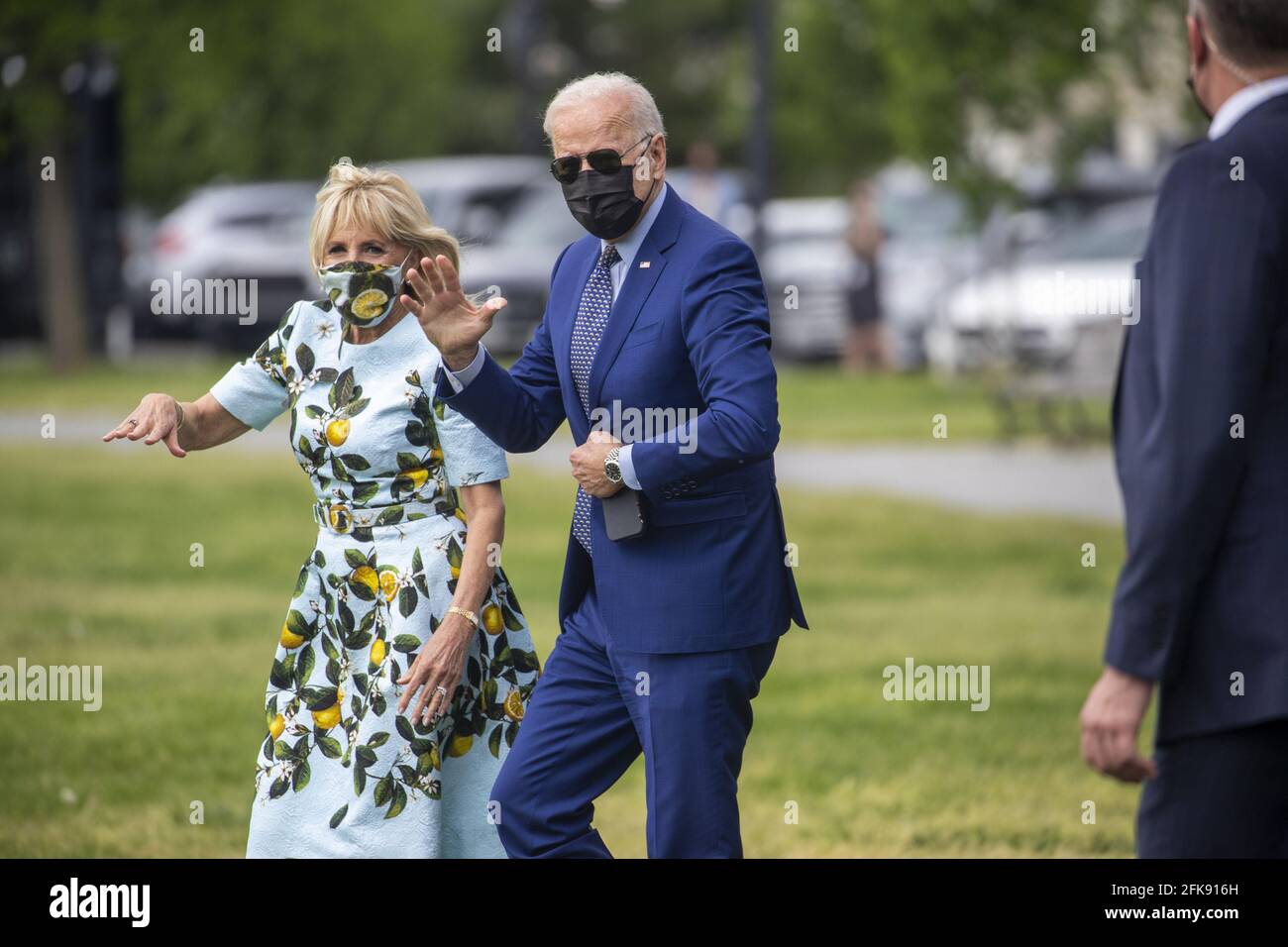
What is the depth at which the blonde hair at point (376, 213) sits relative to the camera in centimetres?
468

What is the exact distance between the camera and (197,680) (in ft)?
30.2

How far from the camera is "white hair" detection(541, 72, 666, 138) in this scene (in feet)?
14.5

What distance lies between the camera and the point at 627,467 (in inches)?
165

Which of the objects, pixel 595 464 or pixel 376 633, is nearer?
pixel 595 464

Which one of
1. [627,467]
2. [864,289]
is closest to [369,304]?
[627,467]

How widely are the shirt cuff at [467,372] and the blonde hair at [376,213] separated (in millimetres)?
301

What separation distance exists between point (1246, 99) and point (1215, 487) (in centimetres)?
69

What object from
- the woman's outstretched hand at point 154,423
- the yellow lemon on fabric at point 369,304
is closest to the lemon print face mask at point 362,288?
the yellow lemon on fabric at point 369,304

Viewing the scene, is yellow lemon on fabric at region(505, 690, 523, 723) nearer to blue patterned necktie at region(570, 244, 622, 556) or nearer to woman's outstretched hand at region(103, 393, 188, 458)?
blue patterned necktie at region(570, 244, 622, 556)

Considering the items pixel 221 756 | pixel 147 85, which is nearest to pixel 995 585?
pixel 221 756

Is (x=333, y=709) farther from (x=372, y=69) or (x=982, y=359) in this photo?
(x=372, y=69)

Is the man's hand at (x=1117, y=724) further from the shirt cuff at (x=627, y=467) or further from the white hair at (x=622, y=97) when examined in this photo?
the white hair at (x=622, y=97)

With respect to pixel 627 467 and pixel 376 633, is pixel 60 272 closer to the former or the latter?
pixel 376 633

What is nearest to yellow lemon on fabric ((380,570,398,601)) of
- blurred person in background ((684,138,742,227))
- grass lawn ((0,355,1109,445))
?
grass lawn ((0,355,1109,445))
